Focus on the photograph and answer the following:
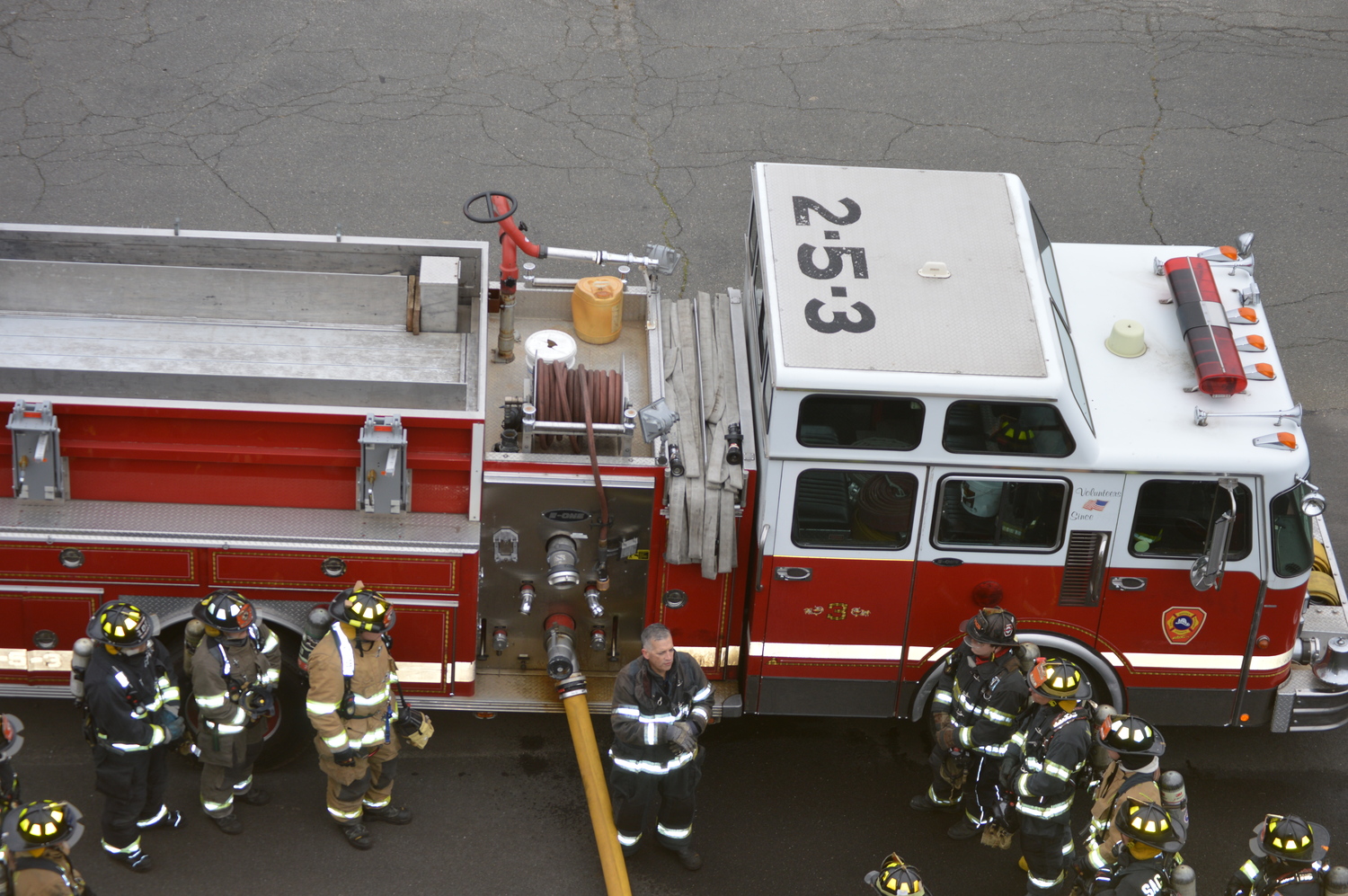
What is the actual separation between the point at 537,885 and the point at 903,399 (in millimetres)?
3044

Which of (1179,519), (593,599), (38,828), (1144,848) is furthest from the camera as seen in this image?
(593,599)

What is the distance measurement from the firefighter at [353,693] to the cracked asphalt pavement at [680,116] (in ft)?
17.6

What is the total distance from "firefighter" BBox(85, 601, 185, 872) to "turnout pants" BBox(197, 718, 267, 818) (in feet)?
0.61

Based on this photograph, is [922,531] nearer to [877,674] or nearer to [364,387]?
[877,674]

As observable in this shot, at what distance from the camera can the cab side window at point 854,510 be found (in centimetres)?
675

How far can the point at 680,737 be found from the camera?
6.68 metres

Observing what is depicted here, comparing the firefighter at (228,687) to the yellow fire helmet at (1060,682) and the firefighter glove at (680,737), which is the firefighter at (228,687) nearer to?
the firefighter glove at (680,737)

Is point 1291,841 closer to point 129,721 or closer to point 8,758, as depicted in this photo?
point 129,721

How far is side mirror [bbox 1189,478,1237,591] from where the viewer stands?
21.7 ft

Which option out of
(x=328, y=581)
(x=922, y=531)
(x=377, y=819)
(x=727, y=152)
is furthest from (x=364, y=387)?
(x=727, y=152)

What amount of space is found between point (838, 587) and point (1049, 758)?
50.9 inches

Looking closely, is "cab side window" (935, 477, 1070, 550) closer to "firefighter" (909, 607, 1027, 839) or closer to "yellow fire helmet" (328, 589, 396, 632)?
"firefighter" (909, 607, 1027, 839)

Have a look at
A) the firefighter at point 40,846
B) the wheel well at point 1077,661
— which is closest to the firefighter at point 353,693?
the firefighter at point 40,846

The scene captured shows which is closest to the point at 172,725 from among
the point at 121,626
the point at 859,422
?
the point at 121,626
